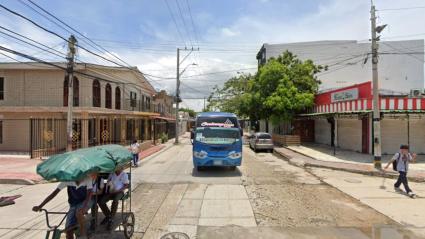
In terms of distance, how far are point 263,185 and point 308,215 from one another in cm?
426

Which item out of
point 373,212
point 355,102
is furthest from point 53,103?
point 373,212

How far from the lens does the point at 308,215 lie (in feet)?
27.9

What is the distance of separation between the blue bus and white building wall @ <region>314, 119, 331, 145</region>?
16244 millimetres

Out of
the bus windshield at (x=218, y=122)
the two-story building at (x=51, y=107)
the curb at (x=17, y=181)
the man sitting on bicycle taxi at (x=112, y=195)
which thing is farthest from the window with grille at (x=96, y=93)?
the man sitting on bicycle taxi at (x=112, y=195)

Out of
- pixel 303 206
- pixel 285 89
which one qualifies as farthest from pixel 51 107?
pixel 303 206

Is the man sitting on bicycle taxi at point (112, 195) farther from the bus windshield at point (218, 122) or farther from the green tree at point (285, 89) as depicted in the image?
the green tree at point (285, 89)

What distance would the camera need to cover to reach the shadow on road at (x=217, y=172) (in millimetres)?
15177

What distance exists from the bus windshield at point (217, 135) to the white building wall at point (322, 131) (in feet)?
53.6

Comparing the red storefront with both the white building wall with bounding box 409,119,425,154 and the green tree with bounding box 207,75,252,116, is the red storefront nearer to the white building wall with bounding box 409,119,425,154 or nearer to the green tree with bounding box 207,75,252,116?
the white building wall with bounding box 409,119,425,154

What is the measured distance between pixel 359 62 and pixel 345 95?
2275 centimetres

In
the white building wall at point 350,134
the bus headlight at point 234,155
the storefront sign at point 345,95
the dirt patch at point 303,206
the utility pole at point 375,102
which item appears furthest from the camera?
the white building wall at point 350,134

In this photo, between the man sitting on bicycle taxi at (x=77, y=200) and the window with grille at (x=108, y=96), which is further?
the window with grille at (x=108, y=96)

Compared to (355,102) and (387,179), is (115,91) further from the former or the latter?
(387,179)

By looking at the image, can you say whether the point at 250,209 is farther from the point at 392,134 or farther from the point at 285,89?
the point at 285,89
